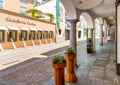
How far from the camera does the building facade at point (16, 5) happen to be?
82.8 ft

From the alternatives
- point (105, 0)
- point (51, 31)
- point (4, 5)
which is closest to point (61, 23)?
point (51, 31)

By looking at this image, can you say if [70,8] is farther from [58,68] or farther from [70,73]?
[58,68]

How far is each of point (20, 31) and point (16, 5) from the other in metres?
10.8

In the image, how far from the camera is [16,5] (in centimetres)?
2762

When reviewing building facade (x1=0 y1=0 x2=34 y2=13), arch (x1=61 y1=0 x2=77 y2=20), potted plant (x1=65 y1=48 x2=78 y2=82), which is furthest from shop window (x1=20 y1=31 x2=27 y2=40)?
potted plant (x1=65 y1=48 x2=78 y2=82)

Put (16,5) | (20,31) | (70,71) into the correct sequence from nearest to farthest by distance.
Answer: (70,71)
(20,31)
(16,5)

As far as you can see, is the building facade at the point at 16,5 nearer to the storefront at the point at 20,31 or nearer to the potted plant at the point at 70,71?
the storefront at the point at 20,31

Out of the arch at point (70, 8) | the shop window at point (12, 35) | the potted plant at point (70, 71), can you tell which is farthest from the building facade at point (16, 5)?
Result: the potted plant at point (70, 71)

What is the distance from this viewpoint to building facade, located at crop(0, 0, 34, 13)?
25250 millimetres

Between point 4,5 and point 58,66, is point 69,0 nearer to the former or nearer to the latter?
point 58,66

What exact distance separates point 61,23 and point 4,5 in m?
12.4

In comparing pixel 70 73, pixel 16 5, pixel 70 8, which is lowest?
pixel 70 73

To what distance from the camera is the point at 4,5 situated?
2522cm

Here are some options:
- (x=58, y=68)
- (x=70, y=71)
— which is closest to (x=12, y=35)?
(x=70, y=71)
